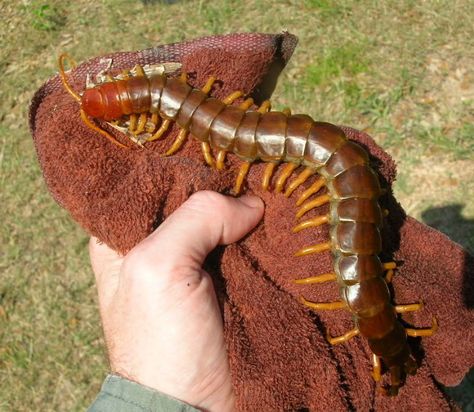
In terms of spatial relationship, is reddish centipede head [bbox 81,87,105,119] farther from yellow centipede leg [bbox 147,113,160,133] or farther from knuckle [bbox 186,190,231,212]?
knuckle [bbox 186,190,231,212]

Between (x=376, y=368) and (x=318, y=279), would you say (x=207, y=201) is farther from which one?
(x=376, y=368)

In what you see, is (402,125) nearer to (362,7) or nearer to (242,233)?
(362,7)

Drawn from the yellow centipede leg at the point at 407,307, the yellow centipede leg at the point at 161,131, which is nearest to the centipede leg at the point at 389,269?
the yellow centipede leg at the point at 407,307

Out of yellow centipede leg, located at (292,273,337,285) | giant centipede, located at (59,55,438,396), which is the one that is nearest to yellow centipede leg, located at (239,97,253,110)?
giant centipede, located at (59,55,438,396)

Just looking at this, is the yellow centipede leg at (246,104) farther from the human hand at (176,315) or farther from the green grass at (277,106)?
the green grass at (277,106)


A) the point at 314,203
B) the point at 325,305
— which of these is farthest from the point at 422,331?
the point at 314,203

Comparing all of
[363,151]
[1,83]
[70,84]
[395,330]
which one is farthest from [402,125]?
[1,83]
